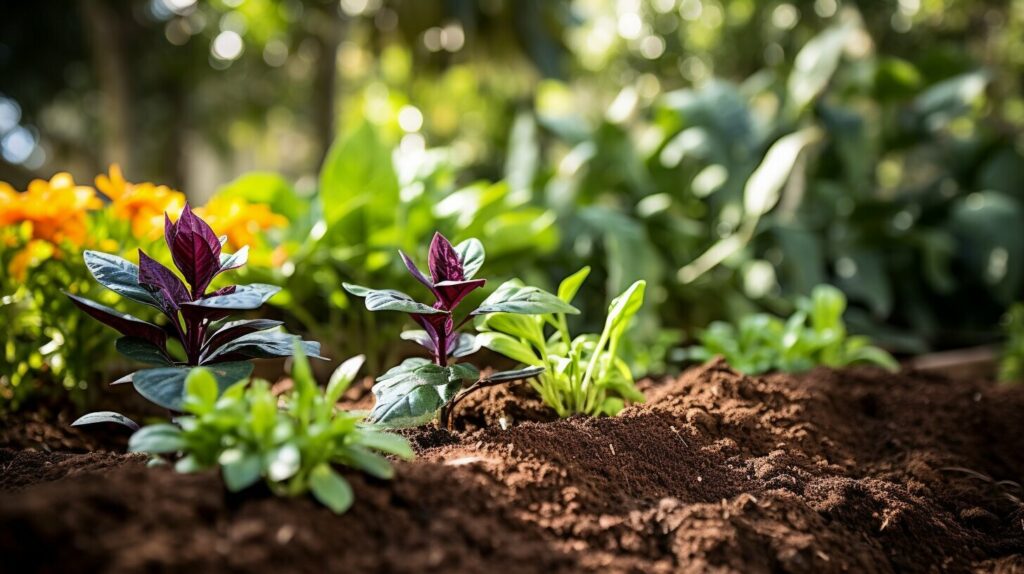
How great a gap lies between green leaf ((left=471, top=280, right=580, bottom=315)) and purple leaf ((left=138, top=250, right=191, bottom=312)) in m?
0.39

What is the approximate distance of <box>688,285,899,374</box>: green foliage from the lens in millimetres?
1660

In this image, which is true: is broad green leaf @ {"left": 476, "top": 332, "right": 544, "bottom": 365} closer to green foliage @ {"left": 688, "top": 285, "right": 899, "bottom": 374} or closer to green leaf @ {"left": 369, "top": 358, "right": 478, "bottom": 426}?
green leaf @ {"left": 369, "top": 358, "right": 478, "bottom": 426}

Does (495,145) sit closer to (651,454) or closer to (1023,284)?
(1023,284)

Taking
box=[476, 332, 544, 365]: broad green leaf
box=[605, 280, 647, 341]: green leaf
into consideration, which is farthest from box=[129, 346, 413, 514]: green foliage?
box=[605, 280, 647, 341]: green leaf

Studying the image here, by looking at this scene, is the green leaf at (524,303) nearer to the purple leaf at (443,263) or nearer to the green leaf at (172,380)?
the purple leaf at (443,263)

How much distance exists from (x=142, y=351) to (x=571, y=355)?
0.60 meters

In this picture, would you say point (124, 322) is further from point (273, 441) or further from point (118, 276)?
point (273, 441)

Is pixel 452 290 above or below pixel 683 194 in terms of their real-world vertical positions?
above

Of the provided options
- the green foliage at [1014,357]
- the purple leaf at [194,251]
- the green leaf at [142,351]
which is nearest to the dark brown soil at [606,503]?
the green leaf at [142,351]

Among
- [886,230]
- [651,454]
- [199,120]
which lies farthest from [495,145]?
[199,120]

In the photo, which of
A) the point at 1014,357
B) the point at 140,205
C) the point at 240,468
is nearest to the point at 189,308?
the point at 240,468

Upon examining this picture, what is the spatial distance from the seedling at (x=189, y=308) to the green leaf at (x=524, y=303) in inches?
9.0

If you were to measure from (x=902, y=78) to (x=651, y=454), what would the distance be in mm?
2831

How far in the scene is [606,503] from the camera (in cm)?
87
